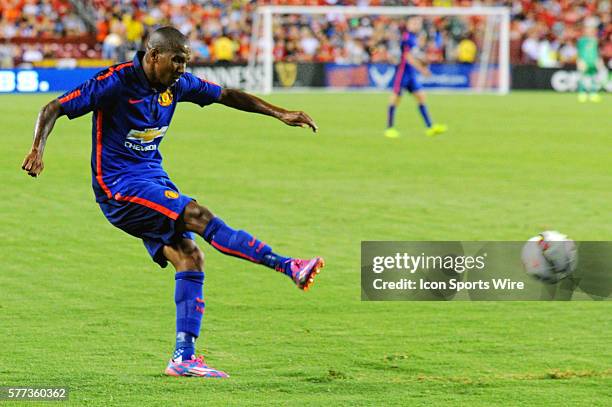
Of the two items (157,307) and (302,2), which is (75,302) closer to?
(157,307)

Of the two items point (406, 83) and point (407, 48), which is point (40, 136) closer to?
point (407, 48)

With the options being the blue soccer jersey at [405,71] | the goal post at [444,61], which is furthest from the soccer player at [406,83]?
the goal post at [444,61]

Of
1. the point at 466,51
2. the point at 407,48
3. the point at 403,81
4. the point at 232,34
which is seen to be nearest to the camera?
the point at 407,48

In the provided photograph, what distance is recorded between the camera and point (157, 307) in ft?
28.2

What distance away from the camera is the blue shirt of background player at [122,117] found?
641cm

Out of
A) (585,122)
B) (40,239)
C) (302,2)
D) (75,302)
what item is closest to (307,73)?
(302,2)

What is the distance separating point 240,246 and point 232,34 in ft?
121

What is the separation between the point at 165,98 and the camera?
6.72 m

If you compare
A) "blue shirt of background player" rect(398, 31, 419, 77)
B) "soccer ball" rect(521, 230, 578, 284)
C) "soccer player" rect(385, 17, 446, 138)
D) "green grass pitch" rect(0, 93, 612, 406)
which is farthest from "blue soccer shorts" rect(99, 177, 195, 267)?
"blue shirt of background player" rect(398, 31, 419, 77)

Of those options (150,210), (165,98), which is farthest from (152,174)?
(165,98)

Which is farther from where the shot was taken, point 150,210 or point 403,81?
point 403,81

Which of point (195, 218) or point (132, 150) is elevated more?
point (132, 150)

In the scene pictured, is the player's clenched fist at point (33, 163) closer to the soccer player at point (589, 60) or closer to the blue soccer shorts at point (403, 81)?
the blue soccer shorts at point (403, 81)

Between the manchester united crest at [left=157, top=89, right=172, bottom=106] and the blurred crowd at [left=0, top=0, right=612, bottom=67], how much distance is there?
32644 millimetres
